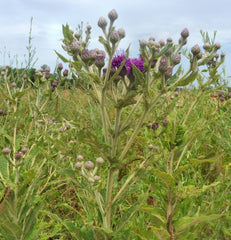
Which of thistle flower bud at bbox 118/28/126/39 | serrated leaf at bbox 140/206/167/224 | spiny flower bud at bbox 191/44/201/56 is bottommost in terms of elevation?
serrated leaf at bbox 140/206/167/224

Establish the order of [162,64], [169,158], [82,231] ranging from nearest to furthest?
[162,64] < [82,231] < [169,158]

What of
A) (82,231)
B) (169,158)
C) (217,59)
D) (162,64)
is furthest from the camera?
(217,59)

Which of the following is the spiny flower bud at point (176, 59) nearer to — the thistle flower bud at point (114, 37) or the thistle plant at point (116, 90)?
the thistle plant at point (116, 90)

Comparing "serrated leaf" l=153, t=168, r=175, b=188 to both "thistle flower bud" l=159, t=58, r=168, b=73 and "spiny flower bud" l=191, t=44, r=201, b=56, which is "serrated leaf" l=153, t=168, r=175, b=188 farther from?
"spiny flower bud" l=191, t=44, r=201, b=56

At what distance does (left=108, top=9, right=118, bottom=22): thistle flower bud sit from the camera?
4.36 ft

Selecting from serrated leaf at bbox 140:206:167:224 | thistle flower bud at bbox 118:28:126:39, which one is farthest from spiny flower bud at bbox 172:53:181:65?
serrated leaf at bbox 140:206:167:224

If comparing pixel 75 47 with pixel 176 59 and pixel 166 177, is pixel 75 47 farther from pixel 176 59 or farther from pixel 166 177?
pixel 166 177

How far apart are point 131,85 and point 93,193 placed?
57 centimetres

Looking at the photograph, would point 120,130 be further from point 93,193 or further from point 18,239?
point 18,239

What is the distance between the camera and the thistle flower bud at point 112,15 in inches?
52.3

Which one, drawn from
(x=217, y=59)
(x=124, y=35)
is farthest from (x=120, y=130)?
(x=217, y=59)

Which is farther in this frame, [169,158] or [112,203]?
[169,158]

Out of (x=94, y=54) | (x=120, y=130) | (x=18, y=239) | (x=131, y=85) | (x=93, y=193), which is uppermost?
(x=94, y=54)

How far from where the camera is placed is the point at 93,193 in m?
1.35
